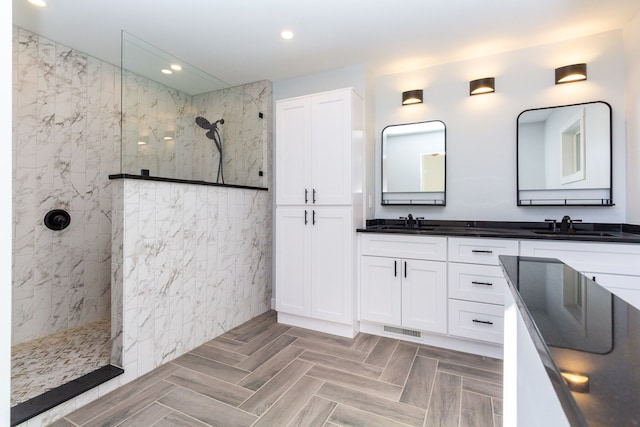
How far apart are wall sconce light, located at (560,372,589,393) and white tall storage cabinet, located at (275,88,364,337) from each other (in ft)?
7.66

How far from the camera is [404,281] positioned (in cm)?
261

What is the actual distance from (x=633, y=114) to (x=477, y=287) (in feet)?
5.74

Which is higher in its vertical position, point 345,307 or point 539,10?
point 539,10

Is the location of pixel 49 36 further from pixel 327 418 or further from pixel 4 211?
pixel 327 418

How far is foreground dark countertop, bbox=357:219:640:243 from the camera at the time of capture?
6.82 feet

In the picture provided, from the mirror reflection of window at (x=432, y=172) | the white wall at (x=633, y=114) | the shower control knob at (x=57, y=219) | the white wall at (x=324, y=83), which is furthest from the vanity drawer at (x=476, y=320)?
the shower control knob at (x=57, y=219)

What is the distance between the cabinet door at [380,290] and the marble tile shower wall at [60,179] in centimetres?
255

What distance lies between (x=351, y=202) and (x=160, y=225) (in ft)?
5.08

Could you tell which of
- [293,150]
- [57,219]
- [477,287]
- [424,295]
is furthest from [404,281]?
[57,219]

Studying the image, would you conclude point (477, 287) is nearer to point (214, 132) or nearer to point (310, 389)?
point (310, 389)

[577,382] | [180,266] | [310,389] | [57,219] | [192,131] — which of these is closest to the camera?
[577,382]

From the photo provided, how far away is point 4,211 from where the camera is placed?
33.5 inches

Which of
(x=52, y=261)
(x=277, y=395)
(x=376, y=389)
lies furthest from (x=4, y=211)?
(x=52, y=261)

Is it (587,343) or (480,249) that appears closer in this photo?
(587,343)
